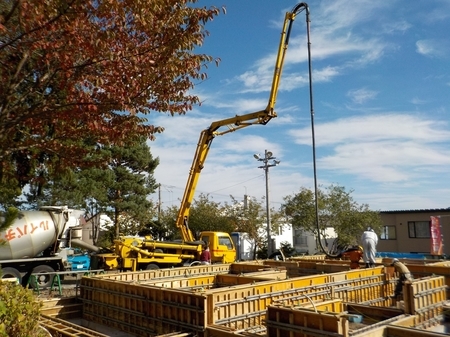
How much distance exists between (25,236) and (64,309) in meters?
7.12

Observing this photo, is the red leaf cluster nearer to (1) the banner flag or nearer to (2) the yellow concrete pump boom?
(2) the yellow concrete pump boom

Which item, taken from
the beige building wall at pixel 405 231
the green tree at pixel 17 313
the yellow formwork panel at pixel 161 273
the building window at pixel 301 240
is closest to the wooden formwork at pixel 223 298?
the yellow formwork panel at pixel 161 273

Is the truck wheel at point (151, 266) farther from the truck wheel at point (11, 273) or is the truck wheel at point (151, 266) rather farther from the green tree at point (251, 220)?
the green tree at point (251, 220)

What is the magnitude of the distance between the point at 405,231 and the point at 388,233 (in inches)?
62.4

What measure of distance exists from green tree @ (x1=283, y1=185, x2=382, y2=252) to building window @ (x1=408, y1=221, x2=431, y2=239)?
2854 mm

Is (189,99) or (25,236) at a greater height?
(189,99)

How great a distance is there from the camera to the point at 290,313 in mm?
7094

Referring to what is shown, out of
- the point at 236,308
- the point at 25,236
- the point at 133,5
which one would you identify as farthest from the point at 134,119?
the point at 25,236

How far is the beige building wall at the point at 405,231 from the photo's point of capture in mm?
33344

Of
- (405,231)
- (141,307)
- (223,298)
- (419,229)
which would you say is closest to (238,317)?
(223,298)

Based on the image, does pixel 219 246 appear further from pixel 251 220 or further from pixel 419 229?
pixel 419 229

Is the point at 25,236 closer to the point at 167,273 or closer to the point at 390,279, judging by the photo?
the point at 167,273

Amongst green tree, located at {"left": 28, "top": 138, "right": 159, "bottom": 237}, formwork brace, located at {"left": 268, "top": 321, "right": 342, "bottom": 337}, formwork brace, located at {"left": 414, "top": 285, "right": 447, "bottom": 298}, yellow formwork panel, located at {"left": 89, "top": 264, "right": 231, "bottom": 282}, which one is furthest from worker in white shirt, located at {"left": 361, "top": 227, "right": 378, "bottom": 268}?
green tree, located at {"left": 28, "top": 138, "right": 159, "bottom": 237}

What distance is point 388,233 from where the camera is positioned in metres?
35.9
